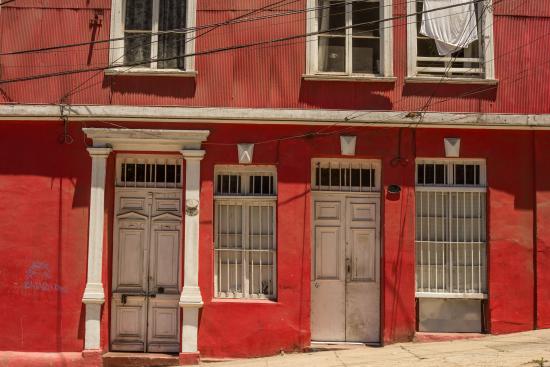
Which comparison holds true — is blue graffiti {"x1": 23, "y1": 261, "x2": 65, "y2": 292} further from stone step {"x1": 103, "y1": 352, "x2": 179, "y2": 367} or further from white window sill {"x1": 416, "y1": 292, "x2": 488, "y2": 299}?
white window sill {"x1": 416, "y1": 292, "x2": 488, "y2": 299}

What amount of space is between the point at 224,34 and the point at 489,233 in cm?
509

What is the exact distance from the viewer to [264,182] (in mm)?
10594

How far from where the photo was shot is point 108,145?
1030 centimetres

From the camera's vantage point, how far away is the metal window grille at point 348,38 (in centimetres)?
1068

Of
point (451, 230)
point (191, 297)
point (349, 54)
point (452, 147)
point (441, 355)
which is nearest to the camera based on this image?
point (441, 355)

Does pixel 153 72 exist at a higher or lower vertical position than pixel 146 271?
higher

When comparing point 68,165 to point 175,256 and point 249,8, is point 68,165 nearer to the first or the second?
point 175,256

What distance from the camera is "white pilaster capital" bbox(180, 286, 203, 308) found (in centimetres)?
1005

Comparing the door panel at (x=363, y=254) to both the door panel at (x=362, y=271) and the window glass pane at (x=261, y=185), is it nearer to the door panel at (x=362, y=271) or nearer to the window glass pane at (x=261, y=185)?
the door panel at (x=362, y=271)

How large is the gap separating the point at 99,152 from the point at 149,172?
33.2 inches

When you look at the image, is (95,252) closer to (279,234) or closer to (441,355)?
(279,234)

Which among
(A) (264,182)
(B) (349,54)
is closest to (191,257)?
(A) (264,182)

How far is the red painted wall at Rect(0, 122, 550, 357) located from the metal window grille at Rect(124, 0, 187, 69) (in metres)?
1.16

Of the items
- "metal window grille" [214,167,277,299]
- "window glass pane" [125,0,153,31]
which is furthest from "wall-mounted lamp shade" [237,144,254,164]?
"window glass pane" [125,0,153,31]
